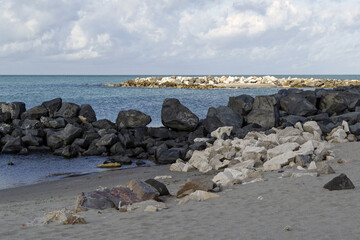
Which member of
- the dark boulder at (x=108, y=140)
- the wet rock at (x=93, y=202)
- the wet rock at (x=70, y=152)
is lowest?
the wet rock at (x=70, y=152)

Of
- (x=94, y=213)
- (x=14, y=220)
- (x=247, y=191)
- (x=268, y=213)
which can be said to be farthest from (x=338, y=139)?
(x=14, y=220)

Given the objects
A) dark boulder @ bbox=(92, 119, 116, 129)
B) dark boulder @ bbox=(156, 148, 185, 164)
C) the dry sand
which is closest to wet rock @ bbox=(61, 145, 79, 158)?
dark boulder @ bbox=(92, 119, 116, 129)

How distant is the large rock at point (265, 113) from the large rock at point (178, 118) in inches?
105

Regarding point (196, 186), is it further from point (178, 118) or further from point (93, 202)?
point (178, 118)

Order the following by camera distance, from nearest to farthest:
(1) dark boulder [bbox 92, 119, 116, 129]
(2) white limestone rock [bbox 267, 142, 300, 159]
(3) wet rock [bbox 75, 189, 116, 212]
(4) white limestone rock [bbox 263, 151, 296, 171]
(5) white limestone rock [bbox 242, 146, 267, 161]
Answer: (3) wet rock [bbox 75, 189, 116, 212] < (4) white limestone rock [bbox 263, 151, 296, 171] < (2) white limestone rock [bbox 267, 142, 300, 159] < (5) white limestone rock [bbox 242, 146, 267, 161] < (1) dark boulder [bbox 92, 119, 116, 129]

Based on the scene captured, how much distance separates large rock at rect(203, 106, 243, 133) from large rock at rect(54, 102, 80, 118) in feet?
23.6

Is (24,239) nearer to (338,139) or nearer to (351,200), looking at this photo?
(351,200)

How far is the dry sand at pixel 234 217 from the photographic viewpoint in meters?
6.06

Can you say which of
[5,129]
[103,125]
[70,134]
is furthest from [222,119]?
[5,129]

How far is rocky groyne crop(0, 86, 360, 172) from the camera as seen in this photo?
1430 cm

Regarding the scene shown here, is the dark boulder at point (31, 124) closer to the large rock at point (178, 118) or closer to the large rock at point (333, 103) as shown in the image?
the large rock at point (178, 118)

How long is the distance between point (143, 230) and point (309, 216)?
101 inches

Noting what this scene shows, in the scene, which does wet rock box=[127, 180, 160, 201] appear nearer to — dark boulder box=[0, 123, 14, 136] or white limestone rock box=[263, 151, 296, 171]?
white limestone rock box=[263, 151, 296, 171]

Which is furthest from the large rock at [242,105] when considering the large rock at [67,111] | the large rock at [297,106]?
the large rock at [67,111]
